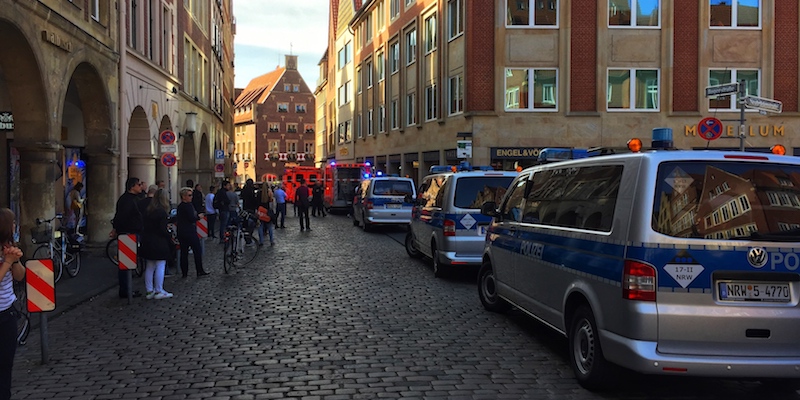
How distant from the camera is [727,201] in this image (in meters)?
4.85

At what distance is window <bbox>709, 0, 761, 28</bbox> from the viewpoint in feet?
87.0

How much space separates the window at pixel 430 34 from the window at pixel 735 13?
40.2ft

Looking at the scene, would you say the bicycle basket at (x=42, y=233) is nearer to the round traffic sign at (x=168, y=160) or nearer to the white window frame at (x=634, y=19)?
the round traffic sign at (x=168, y=160)

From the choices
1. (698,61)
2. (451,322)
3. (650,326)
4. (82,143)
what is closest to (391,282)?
(451,322)

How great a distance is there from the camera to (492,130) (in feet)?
89.2

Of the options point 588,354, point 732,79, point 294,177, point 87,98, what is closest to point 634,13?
point 732,79

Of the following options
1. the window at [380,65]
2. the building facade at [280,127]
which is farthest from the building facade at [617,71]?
the building facade at [280,127]

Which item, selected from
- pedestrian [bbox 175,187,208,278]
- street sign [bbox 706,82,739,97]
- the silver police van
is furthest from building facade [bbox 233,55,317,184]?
street sign [bbox 706,82,739,97]

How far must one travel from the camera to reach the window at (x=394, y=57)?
39250 mm

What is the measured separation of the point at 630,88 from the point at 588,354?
23.4 metres

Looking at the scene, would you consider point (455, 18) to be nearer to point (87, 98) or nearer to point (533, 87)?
point (533, 87)

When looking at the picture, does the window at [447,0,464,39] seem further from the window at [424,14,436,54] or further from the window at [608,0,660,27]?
the window at [608,0,660,27]

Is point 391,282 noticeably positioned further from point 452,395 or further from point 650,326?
point 650,326

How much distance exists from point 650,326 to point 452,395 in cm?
158
